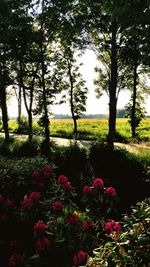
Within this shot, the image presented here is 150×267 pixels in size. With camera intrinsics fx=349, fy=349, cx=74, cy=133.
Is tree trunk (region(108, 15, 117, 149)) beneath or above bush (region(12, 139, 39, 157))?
above

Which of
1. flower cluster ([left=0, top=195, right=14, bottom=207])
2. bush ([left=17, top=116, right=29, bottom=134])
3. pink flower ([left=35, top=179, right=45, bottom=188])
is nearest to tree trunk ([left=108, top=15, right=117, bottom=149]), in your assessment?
pink flower ([left=35, top=179, right=45, bottom=188])

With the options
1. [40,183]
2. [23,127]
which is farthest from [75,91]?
[40,183]

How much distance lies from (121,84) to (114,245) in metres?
35.0

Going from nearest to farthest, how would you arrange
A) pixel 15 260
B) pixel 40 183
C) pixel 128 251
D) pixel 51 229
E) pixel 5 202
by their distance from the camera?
pixel 128 251
pixel 15 260
pixel 51 229
pixel 5 202
pixel 40 183

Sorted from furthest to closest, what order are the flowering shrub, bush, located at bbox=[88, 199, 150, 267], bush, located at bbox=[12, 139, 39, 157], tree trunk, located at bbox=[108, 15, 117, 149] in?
bush, located at bbox=[12, 139, 39, 157] < tree trunk, located at bbox=[108, 15, 117, 149] < the flowering shrub < bush, located at bbox=[88, 199, 150, 267]

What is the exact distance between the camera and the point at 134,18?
34.7 ft

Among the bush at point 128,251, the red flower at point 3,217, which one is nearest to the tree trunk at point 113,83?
the red flower at point 3,217

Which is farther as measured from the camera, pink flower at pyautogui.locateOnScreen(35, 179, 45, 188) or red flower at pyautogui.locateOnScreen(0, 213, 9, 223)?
pink flower at pyautogui.locateOnScreen(35, 179, 45, 188)

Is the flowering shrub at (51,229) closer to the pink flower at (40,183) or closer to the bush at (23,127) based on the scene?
the pink flower at (40,183)

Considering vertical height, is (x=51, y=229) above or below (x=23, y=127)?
above

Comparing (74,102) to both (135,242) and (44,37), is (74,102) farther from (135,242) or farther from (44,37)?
(135,242)

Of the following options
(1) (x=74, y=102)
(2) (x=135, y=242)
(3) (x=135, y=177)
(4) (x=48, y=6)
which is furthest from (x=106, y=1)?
(1) (x=74, y=102)

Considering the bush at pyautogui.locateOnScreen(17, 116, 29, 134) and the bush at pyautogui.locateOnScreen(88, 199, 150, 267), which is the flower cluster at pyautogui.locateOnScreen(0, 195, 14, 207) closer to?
the bush at pyautogui.locateOnScreen(88, 199, 150, 267)

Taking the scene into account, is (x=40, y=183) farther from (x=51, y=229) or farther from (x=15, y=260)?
(x=15, y=260)
